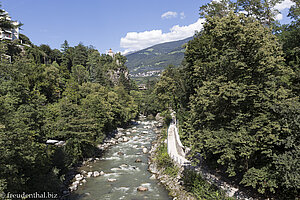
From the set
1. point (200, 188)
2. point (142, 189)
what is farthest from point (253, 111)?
point (142, 189)

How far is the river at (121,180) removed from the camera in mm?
17562

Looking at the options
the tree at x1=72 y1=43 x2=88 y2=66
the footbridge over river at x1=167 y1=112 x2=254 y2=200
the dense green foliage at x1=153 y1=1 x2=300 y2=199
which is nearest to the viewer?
the dense green foliage at x1=153 y1=1 x2=300 y2=199

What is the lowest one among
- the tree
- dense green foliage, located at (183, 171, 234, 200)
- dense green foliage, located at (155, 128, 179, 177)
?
dense green foliage, located at (155, 128, 179, 177)

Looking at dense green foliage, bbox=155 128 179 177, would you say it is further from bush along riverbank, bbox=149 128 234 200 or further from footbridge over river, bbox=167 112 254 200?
footbridge over river, bbox=167 112 254 200

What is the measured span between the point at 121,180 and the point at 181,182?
20.7ft

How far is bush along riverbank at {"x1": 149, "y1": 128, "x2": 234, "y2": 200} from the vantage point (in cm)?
1477

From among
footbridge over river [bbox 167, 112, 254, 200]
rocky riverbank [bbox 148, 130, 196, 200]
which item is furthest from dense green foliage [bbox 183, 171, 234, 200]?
rocky riverbank [bbox 148, 130, 196, 200]

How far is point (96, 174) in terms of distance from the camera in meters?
21.9

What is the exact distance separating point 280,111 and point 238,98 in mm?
2273

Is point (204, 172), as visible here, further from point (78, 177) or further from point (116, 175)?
point (78, 177)

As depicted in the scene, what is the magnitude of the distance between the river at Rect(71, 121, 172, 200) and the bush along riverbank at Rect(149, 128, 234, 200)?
2.59 ft

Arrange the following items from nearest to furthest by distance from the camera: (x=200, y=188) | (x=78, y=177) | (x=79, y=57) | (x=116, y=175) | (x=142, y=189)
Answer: (x=200, y=188), (x=142, y=189), (x=78, y=177), (x=116, y=175), (x=79, y=57)

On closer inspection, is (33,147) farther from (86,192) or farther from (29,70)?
(29,70)

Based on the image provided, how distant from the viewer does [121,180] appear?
816 inches
